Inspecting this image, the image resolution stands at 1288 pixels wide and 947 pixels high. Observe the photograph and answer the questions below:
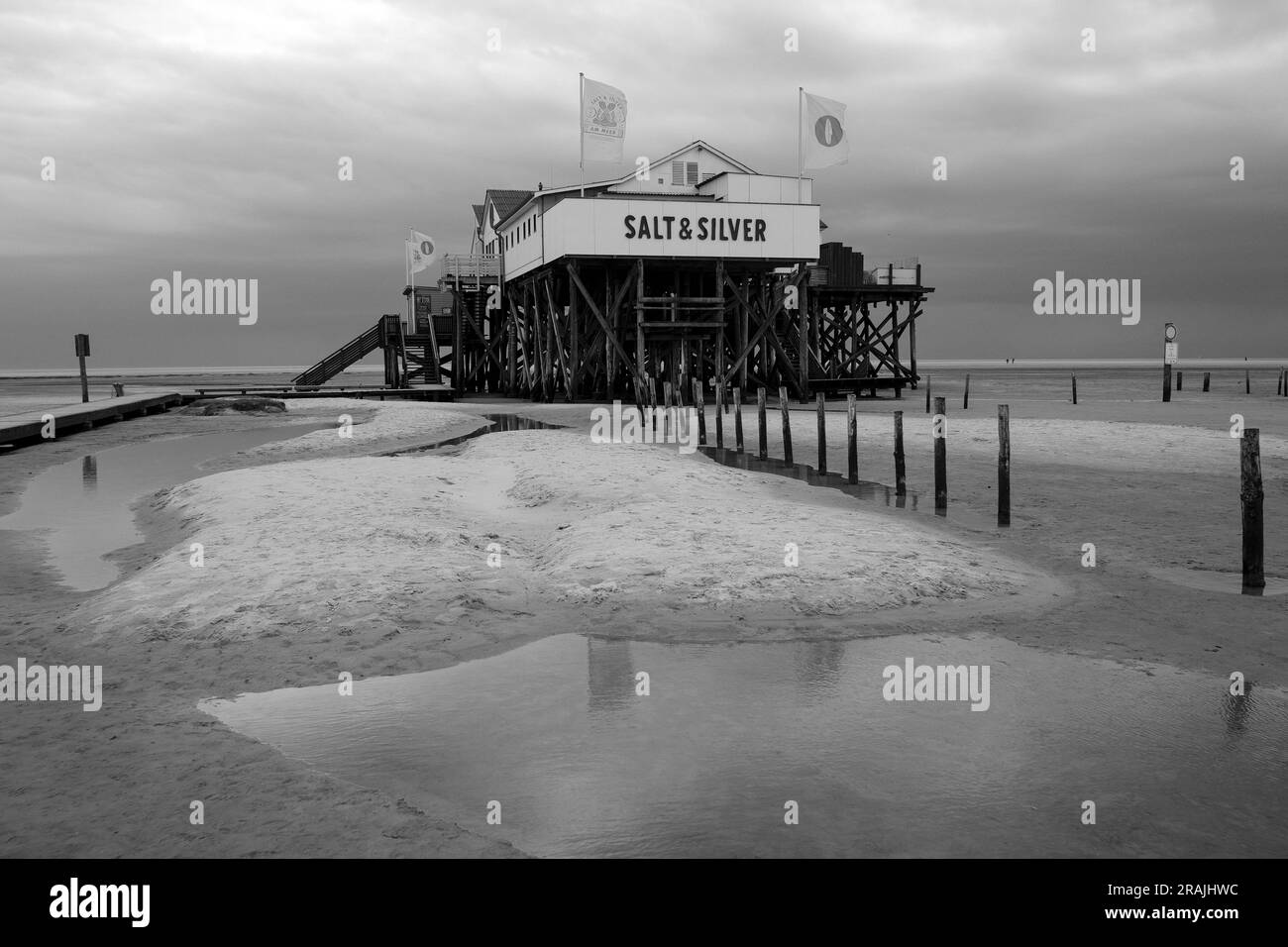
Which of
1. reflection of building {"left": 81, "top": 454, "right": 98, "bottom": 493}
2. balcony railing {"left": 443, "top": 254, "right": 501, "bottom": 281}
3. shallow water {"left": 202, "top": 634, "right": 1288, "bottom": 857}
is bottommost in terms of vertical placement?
shallow water {"left": 202, "top": 634, "right": 1288, "bottom": 857}

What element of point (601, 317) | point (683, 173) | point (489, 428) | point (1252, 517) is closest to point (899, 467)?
point (1252, 517)

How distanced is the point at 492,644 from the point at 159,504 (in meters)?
9.82

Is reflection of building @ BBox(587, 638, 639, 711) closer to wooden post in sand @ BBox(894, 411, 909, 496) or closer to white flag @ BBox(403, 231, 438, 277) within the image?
wooden post in sand @ BBox(894, 411, 909, 496)

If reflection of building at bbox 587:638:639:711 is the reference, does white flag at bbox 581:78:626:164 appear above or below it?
above

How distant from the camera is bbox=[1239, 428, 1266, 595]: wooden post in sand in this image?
36.2 ft

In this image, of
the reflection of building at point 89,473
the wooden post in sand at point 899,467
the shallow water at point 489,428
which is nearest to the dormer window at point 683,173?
the shallow water at point 489,428

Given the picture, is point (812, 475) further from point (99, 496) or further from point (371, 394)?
point (371, 394)

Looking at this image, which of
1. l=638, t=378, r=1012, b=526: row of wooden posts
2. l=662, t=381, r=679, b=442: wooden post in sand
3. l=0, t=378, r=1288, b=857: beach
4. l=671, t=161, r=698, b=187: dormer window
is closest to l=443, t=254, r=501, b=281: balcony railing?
l=671, t=161, r=698, b=187: dormer window

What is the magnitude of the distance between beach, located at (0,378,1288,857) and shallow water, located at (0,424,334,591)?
36 centimetres

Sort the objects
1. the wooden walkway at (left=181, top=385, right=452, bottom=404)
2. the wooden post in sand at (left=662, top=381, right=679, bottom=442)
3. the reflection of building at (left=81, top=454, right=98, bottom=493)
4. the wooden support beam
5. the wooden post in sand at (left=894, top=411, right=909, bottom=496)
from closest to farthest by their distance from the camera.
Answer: the wooden post in sand at (left=894, top=411, right=909, bottom=496), the reflection of building at (left=81, top=454, right=98, bottom=493), the wooden post in sand at (left=662, top=381, right=679, bottom=442), the wooden support beam, the wooden walkway at (left=181, top=385, right=452, bottom=404)

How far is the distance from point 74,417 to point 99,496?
1498 cm

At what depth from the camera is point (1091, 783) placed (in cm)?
600
